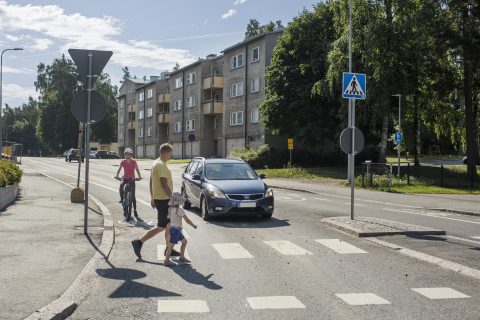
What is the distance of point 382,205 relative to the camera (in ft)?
60.3

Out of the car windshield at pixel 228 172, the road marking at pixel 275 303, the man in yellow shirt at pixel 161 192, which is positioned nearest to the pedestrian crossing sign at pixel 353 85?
the car windshield at pixel 228 172

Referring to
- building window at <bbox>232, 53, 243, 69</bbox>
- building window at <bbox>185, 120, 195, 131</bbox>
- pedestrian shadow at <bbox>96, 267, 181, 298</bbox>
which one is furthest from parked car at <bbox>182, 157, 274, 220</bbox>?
building window at <bbox>185, 120, 195, 131</bbox>

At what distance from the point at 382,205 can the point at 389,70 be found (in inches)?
Answer: 601

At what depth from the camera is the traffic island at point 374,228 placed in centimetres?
1073

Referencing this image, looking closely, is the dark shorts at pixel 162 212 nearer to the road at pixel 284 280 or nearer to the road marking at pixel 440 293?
the road at pixel 284 280

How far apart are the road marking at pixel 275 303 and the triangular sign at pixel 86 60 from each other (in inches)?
226

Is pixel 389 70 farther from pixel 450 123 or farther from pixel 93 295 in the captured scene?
pixel 93 295

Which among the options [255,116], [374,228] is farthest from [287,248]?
[255,116]

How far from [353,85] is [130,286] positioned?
8.29 metres

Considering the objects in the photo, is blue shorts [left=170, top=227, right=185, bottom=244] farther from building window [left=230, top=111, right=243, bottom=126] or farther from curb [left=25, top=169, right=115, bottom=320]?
building window [left=230, top=111, right=243, bottom=126]

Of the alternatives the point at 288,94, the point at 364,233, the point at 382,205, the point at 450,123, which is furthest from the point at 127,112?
the point at 364,233

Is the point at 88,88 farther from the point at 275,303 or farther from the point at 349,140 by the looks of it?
the point at 349,140

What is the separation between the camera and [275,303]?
5.84 metres

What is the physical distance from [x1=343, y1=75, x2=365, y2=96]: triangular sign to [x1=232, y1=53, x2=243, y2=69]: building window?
130 feet
